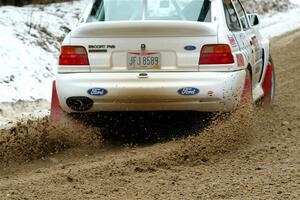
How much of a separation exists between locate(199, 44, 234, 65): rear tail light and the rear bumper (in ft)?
0.38

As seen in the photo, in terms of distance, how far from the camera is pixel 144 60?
6.81 metres

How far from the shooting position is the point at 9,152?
650 centimetres

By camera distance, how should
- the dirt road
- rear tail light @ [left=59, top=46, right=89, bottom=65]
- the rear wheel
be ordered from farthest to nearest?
the rear wheel, rear tail light @ [left=59, top=46, right=89, bottom=65], the dirt road

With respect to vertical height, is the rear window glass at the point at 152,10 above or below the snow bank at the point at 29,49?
above

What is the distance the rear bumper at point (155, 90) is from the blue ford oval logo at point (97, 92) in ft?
0.08

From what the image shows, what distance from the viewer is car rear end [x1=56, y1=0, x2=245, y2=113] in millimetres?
6711

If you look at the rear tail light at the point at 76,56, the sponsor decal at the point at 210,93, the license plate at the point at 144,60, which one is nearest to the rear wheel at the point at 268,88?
the sponsor decal at the point at 210,93

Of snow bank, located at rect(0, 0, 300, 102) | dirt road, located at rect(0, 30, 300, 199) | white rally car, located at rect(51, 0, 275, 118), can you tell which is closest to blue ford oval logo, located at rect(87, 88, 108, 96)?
white rally car, located at rect(51, 0, 275, 118)

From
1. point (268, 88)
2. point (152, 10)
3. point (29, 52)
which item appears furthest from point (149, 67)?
point (29, 52)

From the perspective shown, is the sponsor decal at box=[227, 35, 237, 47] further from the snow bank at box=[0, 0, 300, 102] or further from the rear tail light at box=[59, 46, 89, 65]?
the snow bank at box=[0, 0, 300, 102]

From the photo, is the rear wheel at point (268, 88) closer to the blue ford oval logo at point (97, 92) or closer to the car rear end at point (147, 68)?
the car rear end at point (147, 68)

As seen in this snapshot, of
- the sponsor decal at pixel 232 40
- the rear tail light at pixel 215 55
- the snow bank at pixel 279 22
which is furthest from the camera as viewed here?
the snow bank at pixel 279 22

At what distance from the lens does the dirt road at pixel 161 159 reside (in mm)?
5254

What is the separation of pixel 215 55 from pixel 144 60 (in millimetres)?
681
